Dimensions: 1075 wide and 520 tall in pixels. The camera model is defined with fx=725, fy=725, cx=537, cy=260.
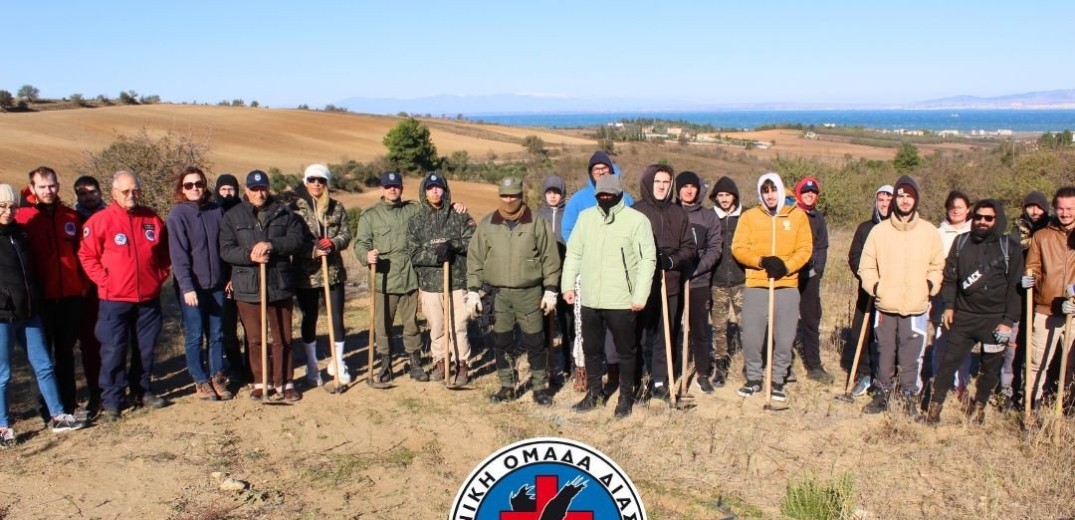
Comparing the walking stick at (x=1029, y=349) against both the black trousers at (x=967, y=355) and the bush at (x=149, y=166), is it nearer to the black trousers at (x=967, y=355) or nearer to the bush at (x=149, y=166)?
the black trousers at (x=967, y=355)

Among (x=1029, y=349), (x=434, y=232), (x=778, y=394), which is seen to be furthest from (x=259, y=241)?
(x=1029, y=349)

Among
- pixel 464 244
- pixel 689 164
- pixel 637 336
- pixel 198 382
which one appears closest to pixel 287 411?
pixel 198 382

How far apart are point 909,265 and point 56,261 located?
6696mm

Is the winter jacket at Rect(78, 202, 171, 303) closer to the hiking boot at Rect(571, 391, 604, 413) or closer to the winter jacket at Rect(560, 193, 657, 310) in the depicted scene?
the winter jacket at Rect(560, 193, 657, 310)

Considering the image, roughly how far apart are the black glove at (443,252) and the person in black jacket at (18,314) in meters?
3.07

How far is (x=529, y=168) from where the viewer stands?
4025cm

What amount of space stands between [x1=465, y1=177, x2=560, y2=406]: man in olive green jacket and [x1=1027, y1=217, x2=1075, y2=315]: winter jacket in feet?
12.3

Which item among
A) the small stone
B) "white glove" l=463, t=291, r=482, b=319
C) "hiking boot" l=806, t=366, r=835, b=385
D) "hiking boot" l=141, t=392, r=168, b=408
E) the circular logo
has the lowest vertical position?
"hiking boot" l=806, t=366, r=835, b=385

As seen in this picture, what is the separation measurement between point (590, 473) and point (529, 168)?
38.4m

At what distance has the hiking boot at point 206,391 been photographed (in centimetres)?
646

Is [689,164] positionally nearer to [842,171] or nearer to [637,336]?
[842,171]

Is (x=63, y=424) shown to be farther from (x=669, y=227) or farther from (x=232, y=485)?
(x=669, y=227)

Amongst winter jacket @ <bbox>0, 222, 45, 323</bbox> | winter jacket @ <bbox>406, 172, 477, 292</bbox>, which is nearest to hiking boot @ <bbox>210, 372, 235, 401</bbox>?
winter jacket @ <bbox>0, 222, 45, 323</bbox>

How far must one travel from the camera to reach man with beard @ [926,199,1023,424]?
556 centimetres
